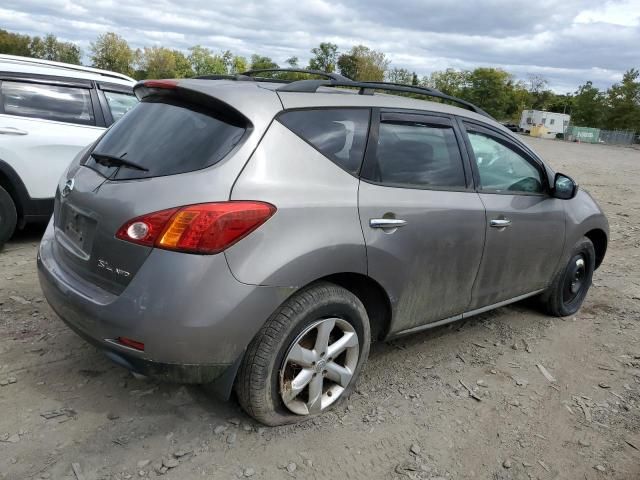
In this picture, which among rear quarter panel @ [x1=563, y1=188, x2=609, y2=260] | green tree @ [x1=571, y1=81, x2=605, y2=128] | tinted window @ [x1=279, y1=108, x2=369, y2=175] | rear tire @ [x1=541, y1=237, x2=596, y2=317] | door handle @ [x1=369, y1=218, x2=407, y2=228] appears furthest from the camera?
green tree @ [x1=571, y1=81, x2=605, y2=128]

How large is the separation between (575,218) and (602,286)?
1.72 meters

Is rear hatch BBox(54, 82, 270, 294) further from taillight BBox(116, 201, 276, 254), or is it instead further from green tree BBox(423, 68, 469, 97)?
green tree BBox(423, 68, 469, 97)

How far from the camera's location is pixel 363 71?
90.8 meters

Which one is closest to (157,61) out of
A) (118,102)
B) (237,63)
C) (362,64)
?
(237,63)

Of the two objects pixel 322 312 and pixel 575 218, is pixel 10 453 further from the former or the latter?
pixel 575 218

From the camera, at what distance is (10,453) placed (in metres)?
2.40

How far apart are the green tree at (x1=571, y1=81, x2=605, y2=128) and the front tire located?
9734 cm

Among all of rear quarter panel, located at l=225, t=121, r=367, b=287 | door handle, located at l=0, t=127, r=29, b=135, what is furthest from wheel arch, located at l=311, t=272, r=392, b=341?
door handle, located at l=0, t=127, r=29, b=135

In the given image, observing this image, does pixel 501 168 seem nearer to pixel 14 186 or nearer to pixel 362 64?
pixel 14 186

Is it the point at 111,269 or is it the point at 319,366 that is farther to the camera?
the point at 319,366

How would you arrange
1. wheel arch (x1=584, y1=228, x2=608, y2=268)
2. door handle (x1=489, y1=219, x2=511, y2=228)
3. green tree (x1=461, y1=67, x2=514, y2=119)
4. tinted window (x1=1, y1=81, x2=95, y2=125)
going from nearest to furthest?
door handle (x1=489, y1=219, x2=511, y2=228) → wheel arch (x1=584, y1=228, x2=608, y2=268) → tinted window (x1=1, y1=81, x2=95, y2=125) → green tree (x1=461, y1=67, x2=514, y2=119)

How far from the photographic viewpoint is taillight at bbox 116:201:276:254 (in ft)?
7.28

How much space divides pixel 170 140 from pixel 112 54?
8581cm

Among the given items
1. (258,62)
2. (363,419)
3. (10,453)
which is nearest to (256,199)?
(363,419)
